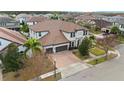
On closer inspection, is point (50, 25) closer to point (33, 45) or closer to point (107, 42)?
point (33, 45)

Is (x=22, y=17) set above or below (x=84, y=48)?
above

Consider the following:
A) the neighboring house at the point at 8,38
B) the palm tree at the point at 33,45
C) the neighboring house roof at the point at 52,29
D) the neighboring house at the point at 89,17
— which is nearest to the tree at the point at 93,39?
the neighboring house at the point at 89,17

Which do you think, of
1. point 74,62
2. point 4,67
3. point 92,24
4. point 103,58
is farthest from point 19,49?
point 103,58

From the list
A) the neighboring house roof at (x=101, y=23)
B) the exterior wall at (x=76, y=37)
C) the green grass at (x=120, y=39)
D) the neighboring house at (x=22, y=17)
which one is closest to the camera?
the neighboring house at (x=22, y=17)

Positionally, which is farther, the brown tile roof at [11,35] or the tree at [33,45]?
the brown tile roof at [11,35]

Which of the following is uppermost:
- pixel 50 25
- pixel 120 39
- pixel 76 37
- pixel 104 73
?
pixel 50 25

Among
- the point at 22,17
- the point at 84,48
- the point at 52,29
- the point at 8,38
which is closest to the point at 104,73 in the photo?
the point at 84,48

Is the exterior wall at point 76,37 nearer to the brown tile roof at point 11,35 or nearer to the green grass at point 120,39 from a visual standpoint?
the green grass at point 120,39
